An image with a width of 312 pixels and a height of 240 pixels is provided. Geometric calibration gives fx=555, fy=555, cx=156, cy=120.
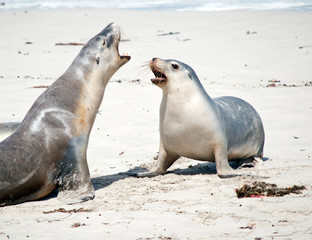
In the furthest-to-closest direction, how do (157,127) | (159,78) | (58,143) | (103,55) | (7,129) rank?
(157,127)
(7,129)
(159,78)
(103,55)
(58,143)

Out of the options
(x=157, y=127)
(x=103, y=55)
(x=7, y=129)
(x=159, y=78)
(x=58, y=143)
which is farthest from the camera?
(x=157, y=127)

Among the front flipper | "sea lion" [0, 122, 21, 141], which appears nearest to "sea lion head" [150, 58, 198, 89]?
the front flipper

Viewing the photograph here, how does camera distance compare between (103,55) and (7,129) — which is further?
(7,129)

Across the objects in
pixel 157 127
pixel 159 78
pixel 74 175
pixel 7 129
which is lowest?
pixel 157 127

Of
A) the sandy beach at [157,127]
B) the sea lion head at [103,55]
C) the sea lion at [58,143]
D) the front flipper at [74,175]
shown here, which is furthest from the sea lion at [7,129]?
the front flipper at [74,175]

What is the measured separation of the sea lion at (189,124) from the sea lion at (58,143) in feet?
2.39

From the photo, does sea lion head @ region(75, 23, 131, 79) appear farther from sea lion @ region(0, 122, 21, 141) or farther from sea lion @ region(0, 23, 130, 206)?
sea lion @ region(0, 122, 21, 141)

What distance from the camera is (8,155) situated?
4.96m

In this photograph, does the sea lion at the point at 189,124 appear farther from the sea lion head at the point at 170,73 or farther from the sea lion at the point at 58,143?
the sea lion at the point at 58,143

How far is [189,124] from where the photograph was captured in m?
5.79

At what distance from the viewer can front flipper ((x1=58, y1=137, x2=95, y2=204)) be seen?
16.9 feet

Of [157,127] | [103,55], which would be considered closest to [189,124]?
[103,55]

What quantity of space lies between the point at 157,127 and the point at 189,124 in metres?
2.30

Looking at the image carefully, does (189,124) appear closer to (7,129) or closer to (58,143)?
(58,143)
